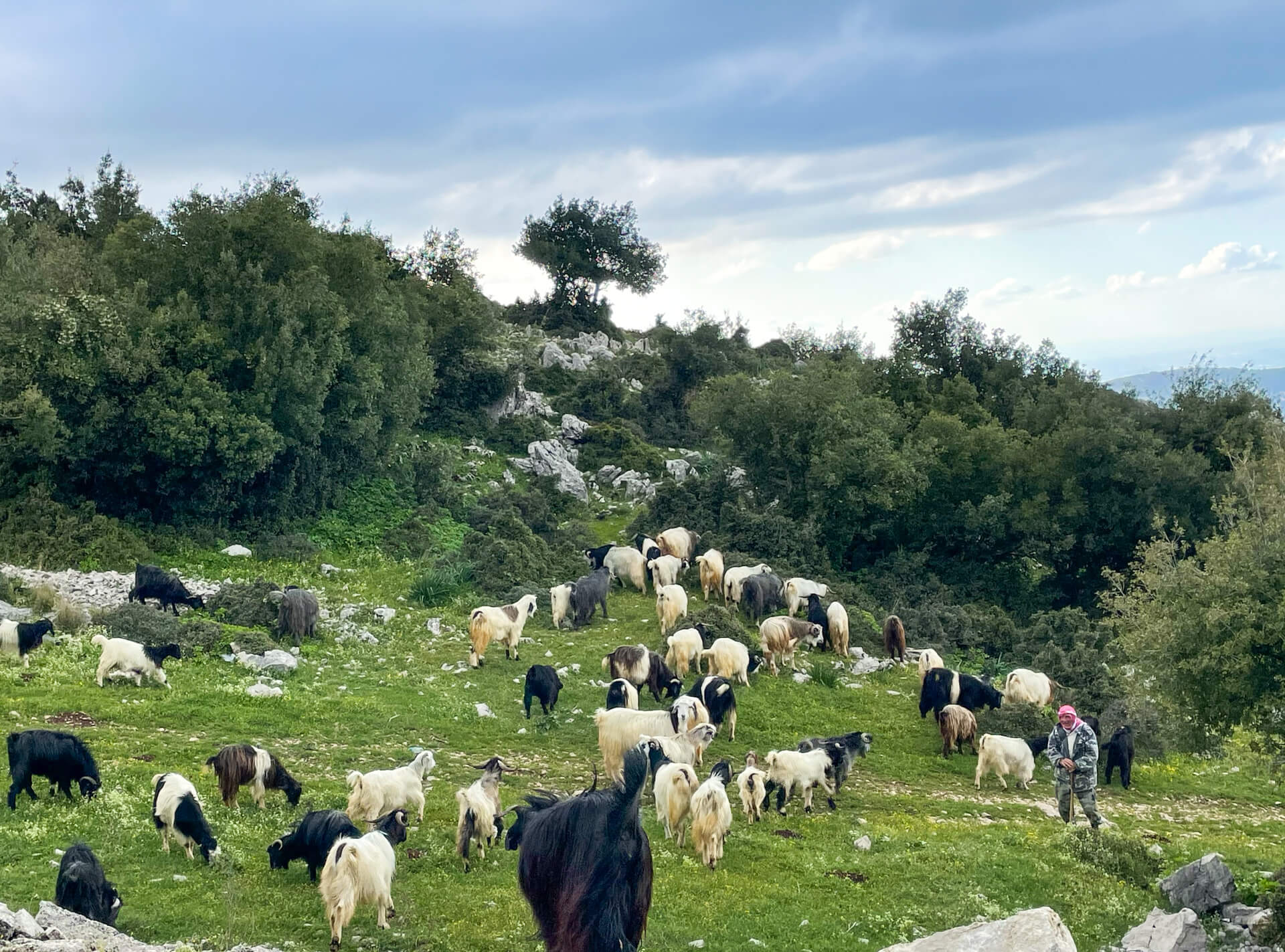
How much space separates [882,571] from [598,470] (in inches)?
496

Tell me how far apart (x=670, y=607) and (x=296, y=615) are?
23.6 feet

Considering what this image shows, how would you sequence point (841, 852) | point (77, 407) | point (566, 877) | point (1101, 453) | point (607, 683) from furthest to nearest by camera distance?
point (1101, 453) < point (77, 407) < point (607, 683) < point (841, 852) < point (566, 877)

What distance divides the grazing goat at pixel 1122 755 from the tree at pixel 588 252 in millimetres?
48119

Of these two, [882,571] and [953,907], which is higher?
[882,571]

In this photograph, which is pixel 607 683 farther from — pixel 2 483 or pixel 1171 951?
pixel 2 483

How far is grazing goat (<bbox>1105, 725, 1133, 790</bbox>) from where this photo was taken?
15.6m

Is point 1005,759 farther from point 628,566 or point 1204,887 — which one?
point 628,566

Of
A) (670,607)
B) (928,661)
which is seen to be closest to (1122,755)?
(928,661)

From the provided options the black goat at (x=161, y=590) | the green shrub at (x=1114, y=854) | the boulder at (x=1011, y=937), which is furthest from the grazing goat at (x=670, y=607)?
the boulder at (x=1011, y=937)

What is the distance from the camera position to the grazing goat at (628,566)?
24672mm

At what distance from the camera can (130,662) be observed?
1510 cm

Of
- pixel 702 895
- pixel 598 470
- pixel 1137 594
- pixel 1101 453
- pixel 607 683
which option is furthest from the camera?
pixel 598 470

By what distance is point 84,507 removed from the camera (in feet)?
75.5

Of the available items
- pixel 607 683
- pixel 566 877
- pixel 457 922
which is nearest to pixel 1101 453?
pixel 607 683
